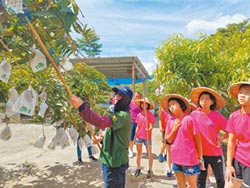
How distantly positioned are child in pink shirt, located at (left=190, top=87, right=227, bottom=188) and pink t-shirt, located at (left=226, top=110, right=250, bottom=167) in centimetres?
52

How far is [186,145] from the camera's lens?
2.62 meters

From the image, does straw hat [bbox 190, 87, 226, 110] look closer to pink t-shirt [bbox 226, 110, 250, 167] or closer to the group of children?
the group of children

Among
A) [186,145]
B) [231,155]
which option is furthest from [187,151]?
[231,155]

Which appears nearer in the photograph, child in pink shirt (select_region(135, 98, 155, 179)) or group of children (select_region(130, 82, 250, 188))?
group of children (select_region(130, 82, 250, 188))

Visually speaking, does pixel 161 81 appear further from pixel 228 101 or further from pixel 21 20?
pixel 21 20

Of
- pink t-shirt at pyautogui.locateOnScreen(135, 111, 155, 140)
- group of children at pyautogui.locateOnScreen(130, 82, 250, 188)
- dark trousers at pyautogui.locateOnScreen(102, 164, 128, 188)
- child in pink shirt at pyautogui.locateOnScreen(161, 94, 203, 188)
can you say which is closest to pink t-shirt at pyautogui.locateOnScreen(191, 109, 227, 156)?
group of children at pyautogui.locateOnScreen(130, 82, 250, 188)

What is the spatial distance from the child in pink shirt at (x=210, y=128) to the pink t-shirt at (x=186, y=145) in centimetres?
36

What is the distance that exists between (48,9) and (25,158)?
4818 millimetres

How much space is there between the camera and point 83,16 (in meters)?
1.56

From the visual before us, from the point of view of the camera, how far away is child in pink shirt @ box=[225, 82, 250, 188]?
2.28 metres

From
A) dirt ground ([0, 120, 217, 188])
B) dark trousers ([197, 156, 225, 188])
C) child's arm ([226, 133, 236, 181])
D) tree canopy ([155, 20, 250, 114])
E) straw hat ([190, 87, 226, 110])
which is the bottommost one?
dirt ground ([0, 120, 217, 188])

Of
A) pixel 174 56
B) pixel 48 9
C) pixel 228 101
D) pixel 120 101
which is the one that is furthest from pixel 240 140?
pixel 228 101

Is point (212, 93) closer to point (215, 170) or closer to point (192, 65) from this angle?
point (215, 170)

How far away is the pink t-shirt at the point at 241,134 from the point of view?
2.27 m
